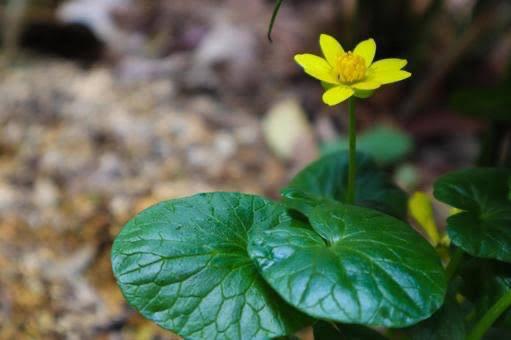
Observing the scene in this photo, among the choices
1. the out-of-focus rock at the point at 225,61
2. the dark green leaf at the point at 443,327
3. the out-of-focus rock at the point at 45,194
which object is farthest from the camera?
the out-of-focus rock at the point at 225,61

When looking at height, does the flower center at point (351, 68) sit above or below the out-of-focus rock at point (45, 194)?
above

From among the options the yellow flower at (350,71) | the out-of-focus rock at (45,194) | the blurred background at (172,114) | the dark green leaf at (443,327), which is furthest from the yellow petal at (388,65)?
the out-of-focus rock at (45,194)

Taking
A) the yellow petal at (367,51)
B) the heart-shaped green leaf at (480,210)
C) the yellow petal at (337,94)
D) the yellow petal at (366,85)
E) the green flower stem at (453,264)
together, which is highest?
the yellow petal at (367,51)

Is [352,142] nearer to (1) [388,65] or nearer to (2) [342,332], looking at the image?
(1) [388,65]

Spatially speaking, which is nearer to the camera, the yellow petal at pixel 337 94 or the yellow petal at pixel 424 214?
the yellow petal at pixel 337 94

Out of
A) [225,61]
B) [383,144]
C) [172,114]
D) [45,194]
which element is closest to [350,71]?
[45,194]

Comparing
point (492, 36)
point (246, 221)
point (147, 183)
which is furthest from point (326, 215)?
point (492, 36)

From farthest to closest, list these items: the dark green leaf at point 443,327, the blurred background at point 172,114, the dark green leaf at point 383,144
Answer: the dark green leaf at point 383,144, the blurred background at point 172,114, the dark green leaf at point 443,327

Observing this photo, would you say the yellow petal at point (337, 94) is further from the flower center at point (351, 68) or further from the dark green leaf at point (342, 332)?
the dark green leaf at point (342, 332)

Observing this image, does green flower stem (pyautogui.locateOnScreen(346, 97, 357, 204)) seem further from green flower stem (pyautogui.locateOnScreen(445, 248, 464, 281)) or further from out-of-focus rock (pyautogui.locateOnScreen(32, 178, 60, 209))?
out-of-focus rock (pyautogui.locateOnScreen(32, 178, 60, 209))
